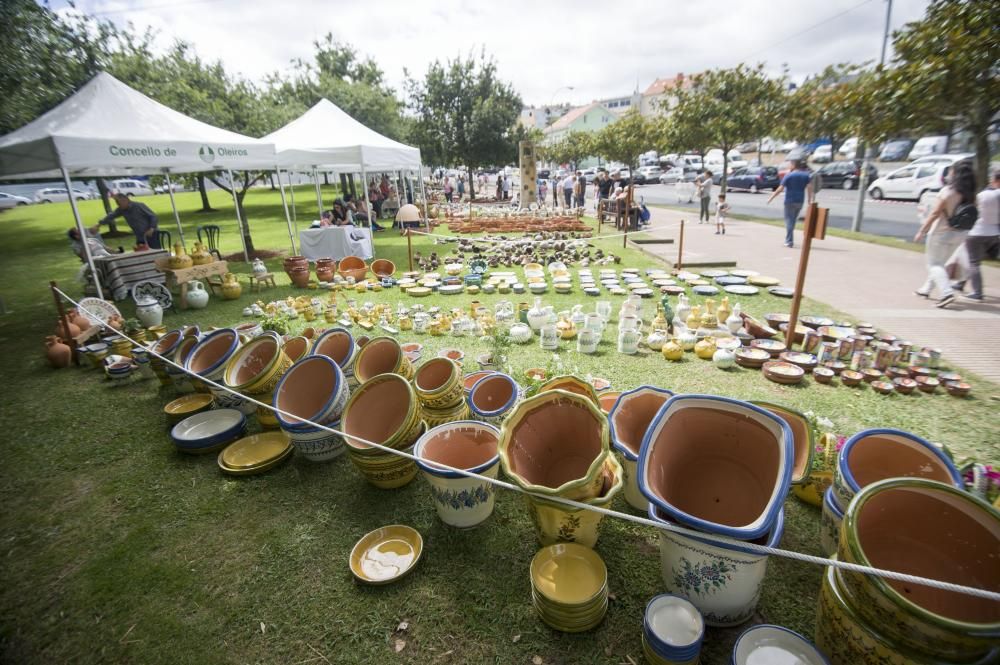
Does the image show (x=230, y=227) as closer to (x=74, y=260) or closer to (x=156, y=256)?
(x=74, y=260)

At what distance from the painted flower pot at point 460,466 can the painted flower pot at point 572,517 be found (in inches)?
15.2

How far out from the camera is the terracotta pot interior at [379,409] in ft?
10.5

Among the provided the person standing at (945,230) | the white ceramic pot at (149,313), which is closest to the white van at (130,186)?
the white ceramic pot at (149,313)

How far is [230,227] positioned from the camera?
2020 centimetres

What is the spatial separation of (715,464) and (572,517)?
2.83 feet

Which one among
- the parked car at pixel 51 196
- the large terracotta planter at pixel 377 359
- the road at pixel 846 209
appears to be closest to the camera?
the large terracotta planter at pixel 377 359

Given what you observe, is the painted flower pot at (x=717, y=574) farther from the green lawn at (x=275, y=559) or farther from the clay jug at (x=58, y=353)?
the clay jug at (x=58, y=353)

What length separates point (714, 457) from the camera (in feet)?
7.98

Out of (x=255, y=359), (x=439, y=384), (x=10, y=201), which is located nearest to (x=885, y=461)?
(x=439, y=384)

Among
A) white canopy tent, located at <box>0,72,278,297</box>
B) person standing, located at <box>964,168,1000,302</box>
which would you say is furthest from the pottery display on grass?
white canopy tent, located at <box>0,72,278,297</box>

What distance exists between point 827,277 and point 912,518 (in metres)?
7.80

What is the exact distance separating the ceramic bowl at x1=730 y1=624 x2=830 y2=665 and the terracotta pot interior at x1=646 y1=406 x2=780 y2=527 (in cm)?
54

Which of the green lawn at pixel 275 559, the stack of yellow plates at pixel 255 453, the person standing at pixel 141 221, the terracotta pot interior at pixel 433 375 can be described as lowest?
the green lawn at pixel 275 559

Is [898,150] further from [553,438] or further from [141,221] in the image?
[141,221]
